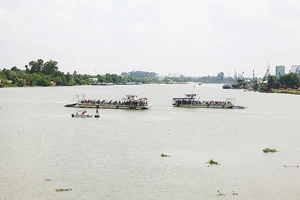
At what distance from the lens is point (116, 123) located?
54.9 m

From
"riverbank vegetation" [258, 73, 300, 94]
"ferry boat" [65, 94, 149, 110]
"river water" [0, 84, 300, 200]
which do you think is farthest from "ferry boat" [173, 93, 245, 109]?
"riverbank vegetation" [258, 73, 300, 94]

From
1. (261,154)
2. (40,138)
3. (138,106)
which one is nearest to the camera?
(261,154)

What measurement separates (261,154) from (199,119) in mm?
26103

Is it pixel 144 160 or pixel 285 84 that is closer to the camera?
pixel 144 160

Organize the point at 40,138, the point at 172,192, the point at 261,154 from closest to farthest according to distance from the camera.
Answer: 1. the point at 172,192
2. the point at 261,154
3. the point at 40,138

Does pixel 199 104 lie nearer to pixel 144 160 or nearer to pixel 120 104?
pixel 120 104

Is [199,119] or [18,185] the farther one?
[199,119]

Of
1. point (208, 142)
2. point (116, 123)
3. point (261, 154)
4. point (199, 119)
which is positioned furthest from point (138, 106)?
point (261, 154)

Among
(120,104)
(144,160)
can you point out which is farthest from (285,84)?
(144,160)

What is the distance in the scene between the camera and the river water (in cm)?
2530

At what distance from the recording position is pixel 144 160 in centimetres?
3256

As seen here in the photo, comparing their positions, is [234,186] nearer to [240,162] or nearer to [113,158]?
[240,162]

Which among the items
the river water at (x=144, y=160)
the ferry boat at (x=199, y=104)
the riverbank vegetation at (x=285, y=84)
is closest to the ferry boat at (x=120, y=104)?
the ferry boat at (x=199, y=104)

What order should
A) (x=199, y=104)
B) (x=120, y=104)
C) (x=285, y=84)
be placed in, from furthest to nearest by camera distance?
1. (x=285, y=84)
2. (x=199, y=104)
3. (x=120, y=104)
